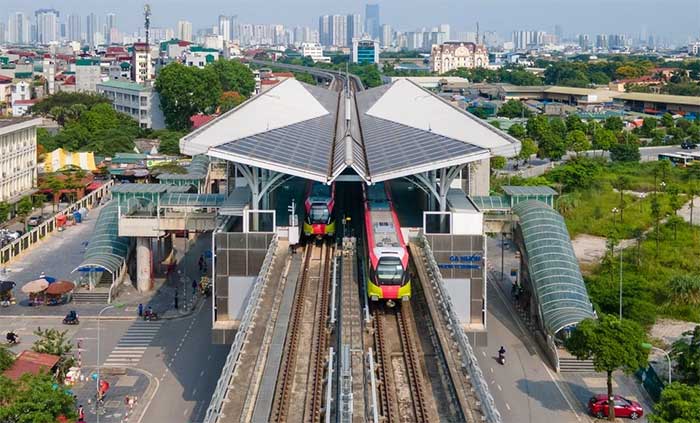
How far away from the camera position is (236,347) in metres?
15.7

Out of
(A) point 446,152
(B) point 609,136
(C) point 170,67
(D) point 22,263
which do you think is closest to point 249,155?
(A) point 446,152

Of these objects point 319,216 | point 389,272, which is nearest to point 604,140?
point 319,216

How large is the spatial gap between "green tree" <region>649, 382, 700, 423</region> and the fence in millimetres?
26126

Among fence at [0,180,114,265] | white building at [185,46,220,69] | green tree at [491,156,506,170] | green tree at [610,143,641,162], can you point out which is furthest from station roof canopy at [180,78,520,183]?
white building at [185,46,220,69]

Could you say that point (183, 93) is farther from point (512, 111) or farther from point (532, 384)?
point (532, 384)

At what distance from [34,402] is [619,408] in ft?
40.1

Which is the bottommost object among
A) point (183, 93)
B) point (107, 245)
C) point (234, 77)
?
point (107, 245)

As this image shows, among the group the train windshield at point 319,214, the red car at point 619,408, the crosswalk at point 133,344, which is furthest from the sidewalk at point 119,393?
the red car at point 619,408

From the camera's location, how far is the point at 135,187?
30797mm

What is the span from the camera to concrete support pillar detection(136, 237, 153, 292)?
29.9 meters

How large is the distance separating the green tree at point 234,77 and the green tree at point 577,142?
38.4 metres

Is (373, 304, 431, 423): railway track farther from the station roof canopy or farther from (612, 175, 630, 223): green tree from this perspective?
(612, 175, 630, 223): green tree

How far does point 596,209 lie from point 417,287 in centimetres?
2466

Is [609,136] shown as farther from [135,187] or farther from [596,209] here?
[135,187]
